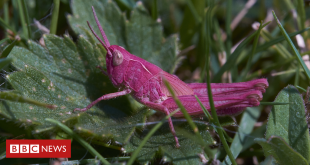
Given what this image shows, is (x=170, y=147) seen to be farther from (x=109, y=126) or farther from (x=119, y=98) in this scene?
(x=119, y=98)

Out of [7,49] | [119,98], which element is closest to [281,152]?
[119,98]

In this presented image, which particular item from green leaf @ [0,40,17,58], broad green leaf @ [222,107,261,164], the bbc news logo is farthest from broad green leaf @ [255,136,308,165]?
green leaf @ [0,40,17,58]

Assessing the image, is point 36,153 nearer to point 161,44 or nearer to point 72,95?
point 72,95

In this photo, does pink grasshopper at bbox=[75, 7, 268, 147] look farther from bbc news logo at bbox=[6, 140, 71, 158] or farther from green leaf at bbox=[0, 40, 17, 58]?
green leaf at bbox=[0, 40, 17, 58]

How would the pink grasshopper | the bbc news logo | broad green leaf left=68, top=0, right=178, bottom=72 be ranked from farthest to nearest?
broad green leaf left=68, top=0, right=178, bottom=72
the pink grasshopper
the bbc news logo

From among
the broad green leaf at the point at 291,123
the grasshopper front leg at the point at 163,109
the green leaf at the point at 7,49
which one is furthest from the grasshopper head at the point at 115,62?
the broad green leaf at the point at 291,123
